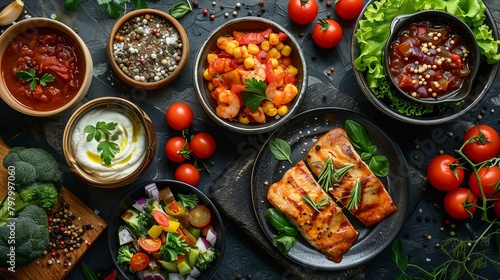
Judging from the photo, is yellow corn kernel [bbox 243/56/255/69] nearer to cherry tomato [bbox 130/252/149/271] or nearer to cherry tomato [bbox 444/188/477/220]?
cherry tomato [bbox 130/252/149/271]

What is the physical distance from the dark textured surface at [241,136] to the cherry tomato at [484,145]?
0.50ft

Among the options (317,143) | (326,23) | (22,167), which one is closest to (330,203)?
(317,143)

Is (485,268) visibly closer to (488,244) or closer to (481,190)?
(488,244)

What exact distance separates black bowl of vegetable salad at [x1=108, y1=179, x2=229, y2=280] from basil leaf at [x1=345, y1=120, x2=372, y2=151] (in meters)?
1.06

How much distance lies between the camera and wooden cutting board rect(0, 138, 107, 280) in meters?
3.96

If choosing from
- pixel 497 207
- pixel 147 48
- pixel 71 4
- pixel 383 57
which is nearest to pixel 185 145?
pixel 147 48

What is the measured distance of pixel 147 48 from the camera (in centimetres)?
398

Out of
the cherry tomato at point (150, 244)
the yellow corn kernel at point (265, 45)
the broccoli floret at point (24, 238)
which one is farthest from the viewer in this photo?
the yellow corn kernel at point (265, 45)

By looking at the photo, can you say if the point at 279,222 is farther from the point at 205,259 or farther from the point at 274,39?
the point at 274,39

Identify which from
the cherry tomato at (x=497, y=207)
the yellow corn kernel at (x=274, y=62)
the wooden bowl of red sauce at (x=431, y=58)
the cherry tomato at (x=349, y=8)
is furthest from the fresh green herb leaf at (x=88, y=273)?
the cherry tomato at (x=497, y=207)

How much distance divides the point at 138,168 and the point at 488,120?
8.16 ft

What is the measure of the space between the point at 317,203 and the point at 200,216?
78 cm

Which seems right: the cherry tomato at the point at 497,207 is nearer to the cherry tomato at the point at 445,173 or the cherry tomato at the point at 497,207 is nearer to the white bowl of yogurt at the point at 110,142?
the cherry tomato at the point at 445,173

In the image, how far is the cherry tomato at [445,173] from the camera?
396cm
